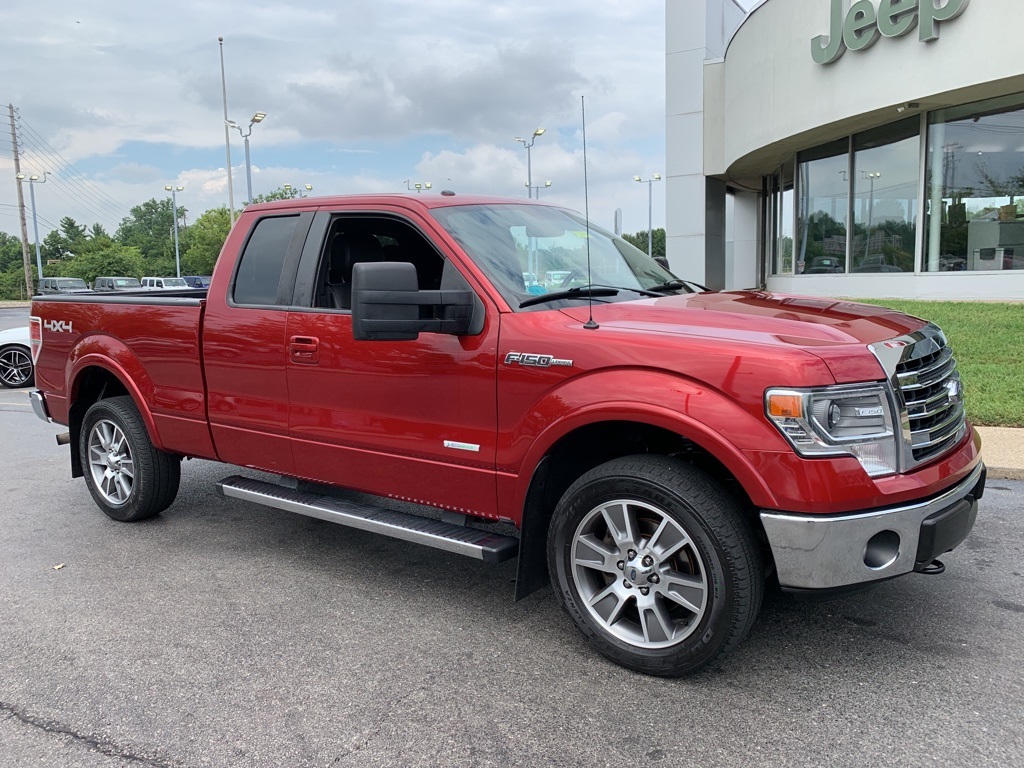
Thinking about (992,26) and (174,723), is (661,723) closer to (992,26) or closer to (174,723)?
(174,723)

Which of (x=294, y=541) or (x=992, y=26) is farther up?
(x=992, y=26)

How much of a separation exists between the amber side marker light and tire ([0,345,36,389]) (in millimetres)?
12832

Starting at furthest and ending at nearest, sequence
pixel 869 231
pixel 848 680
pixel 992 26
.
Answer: pixel 869 231
pixel 992 26
pixel 848 680

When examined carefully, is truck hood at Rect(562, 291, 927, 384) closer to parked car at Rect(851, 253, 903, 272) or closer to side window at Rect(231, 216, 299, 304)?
side window at Rect(231, 216, 299, 304)

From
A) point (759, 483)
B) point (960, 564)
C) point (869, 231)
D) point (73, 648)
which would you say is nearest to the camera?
point (759, 483)

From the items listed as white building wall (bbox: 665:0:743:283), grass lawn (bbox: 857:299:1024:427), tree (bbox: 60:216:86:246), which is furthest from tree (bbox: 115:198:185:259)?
grass lawn (bbox: 857:299:1024:427)

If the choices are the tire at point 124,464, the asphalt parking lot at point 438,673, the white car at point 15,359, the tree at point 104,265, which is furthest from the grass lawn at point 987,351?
the tree at point 104,265

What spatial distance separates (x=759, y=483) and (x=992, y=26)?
632 inches

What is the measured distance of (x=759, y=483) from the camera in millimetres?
2975

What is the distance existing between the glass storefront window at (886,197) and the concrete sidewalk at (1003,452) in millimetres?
12345

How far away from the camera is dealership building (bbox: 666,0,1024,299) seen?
16.0 m

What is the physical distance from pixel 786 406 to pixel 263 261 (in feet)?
10.2

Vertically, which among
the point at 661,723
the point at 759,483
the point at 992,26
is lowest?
the point at 661,723

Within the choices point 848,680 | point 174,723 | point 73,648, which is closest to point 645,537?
point 848,680
